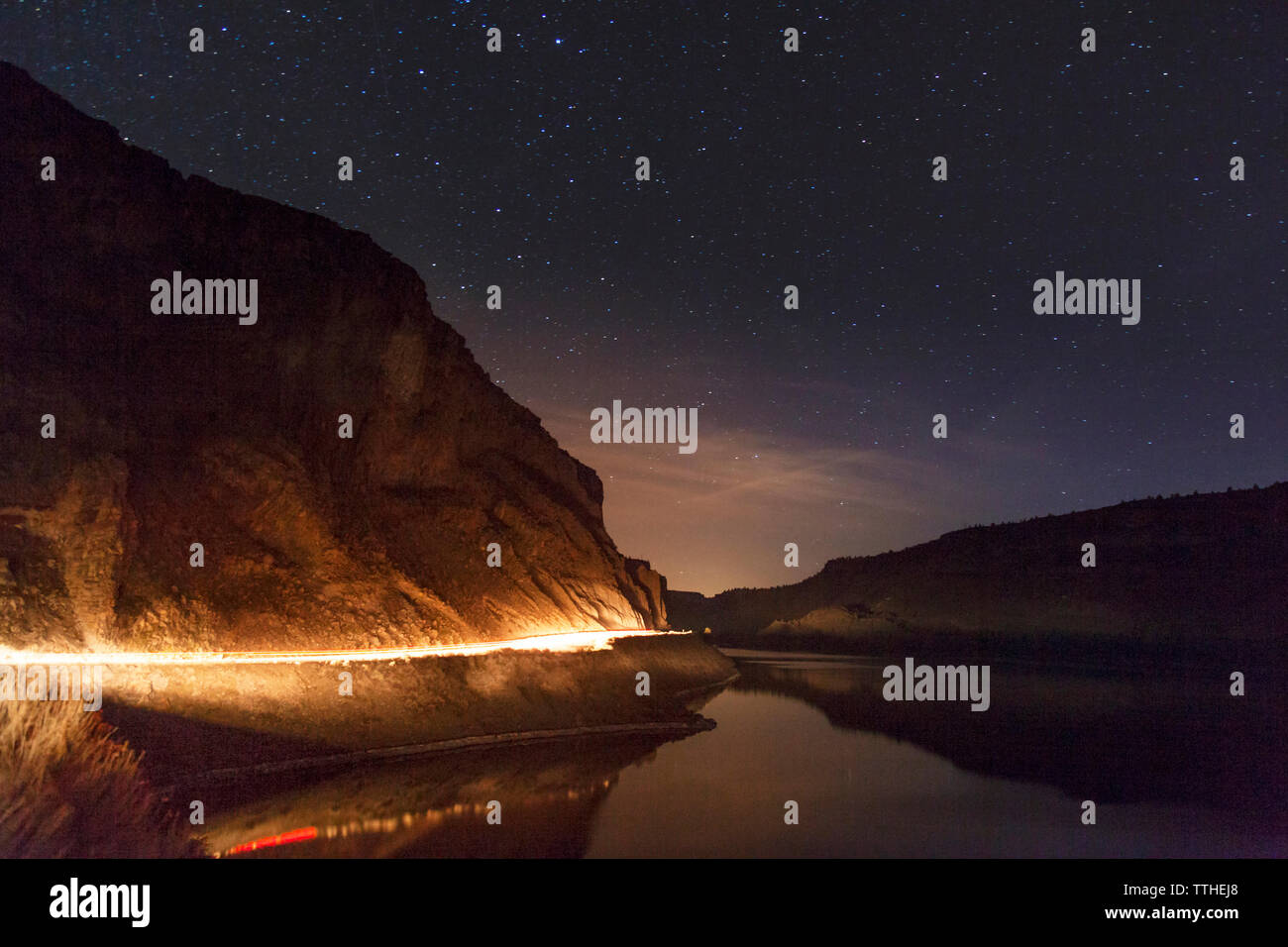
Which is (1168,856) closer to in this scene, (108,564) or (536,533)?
(108,564)

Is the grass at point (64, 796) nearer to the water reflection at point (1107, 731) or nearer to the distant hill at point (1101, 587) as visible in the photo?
the water reflection at point (1107, 731)

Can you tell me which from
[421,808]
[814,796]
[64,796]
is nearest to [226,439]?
[421,808]

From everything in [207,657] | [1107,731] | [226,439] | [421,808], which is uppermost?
[226,439]

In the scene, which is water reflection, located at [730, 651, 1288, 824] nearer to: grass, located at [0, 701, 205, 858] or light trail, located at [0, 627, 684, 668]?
light trail, located at [0, 627, 684, 668]

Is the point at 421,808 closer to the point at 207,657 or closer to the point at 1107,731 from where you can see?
the point at 207,657

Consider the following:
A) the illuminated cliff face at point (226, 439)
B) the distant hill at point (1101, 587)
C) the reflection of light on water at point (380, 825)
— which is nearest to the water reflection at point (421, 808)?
the reflection of light on water at point (380, 825)
